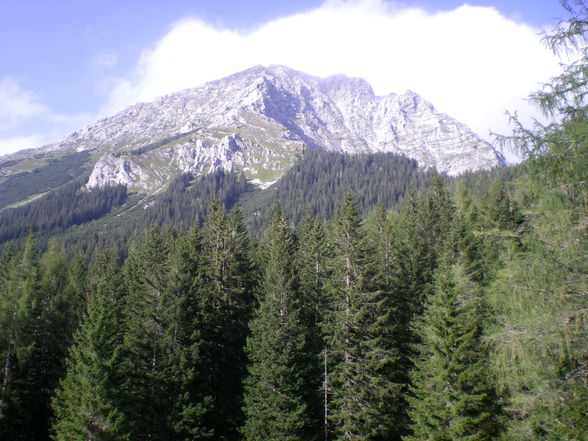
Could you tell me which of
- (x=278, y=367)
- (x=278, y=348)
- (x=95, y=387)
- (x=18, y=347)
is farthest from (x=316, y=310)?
(x=18, y=347)

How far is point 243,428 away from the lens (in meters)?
27.5

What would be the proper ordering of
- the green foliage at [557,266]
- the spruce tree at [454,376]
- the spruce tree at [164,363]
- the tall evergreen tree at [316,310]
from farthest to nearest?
the tall evergreen tree at [316,310] → the spruce tree at [164,363] → the spruce tree at [454,376] → the green foliage at [557,266]

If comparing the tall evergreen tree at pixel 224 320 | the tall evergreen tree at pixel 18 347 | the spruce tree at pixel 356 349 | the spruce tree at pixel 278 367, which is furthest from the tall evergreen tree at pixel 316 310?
the tall evergreen tree at pixel 18 347

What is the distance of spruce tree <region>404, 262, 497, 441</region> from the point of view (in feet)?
74.0

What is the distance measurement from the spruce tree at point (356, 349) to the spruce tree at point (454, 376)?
3380mm

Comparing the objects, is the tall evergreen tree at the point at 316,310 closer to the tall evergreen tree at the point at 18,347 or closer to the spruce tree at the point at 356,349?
the spruce tree at the point at 356,349

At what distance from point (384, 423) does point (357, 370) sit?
4547 millimetres

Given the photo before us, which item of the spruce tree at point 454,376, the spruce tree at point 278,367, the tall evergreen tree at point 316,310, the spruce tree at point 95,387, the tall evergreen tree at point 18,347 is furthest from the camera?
the tall evergreen tree at point 316,310

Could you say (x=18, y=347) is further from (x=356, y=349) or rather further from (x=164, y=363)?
(x=356, y=349)

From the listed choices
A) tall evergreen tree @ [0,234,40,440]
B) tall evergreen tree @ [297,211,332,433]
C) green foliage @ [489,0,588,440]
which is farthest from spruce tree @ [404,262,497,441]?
tall evergreen tree @ [0,234,40,440]

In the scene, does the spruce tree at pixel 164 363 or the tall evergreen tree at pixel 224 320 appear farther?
the tall evergreen tree at pixel 224 320

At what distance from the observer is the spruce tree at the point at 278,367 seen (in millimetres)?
26672

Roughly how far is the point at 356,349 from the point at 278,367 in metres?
5.90

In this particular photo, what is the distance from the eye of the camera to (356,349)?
27.9 m
